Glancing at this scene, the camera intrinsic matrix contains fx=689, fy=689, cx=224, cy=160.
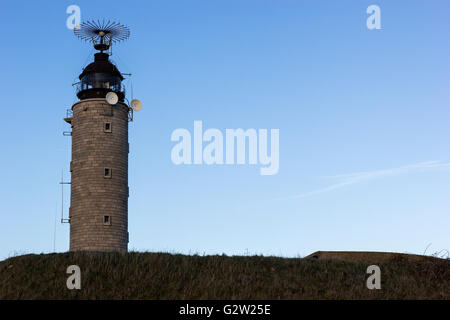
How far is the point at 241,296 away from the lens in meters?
26.8

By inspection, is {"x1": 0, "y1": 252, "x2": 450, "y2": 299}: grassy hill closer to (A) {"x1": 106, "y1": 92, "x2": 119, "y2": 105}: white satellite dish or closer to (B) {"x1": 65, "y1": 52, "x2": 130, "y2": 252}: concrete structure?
(B) {"x1": 65, "y1": 52, "x2": 130, "y2": 252}: concrete structure

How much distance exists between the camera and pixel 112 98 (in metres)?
57.4

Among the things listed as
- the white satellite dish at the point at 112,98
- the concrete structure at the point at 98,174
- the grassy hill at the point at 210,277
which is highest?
the white satellite dish at the point at 112,98

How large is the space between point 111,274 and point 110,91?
32433mm

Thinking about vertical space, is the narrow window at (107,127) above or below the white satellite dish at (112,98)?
below

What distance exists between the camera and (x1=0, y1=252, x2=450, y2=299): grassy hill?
27109 millimetres

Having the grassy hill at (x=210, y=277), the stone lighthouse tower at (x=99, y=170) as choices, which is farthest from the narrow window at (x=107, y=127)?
the grassy hill at (x=210, y=277)

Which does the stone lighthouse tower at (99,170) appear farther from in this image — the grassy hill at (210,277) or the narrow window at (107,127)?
the grassy hill at (210,277)

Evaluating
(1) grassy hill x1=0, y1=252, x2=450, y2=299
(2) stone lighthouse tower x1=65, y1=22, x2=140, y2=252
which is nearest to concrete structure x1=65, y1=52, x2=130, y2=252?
(2) stone lighthouse tower x1=65, y1=22, x2=140, y2=252

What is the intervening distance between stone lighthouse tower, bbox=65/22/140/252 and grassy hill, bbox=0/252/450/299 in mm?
22297

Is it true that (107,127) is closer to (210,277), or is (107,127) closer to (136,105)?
(136,105)

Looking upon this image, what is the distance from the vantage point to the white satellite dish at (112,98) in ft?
188
